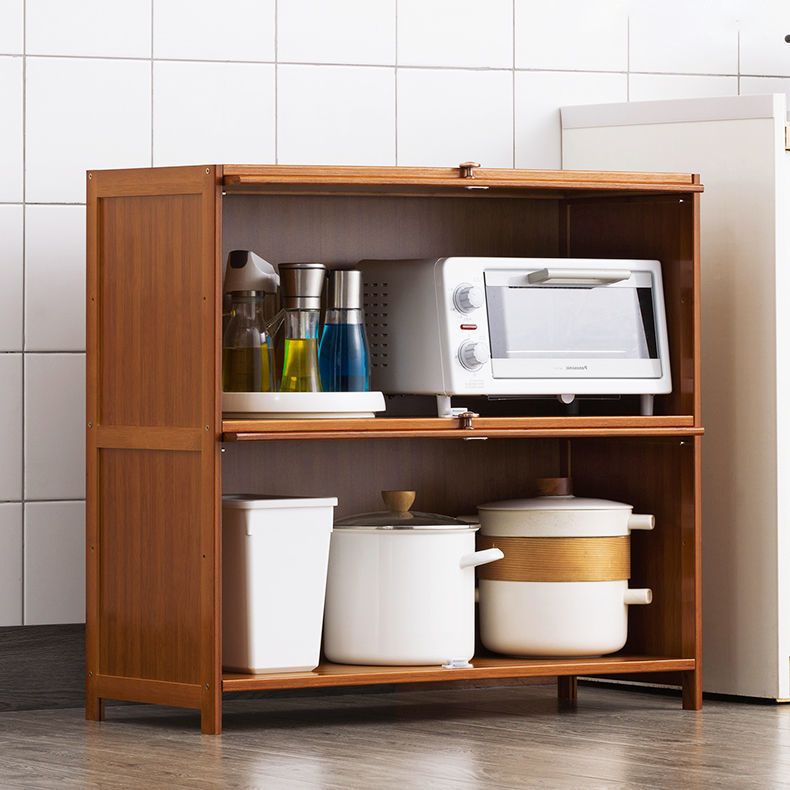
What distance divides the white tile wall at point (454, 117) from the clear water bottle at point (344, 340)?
43 cm

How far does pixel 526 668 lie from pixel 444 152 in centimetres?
103

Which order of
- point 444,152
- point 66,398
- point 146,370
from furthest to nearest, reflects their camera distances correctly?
point 444,152
point 66,398
point 146,370

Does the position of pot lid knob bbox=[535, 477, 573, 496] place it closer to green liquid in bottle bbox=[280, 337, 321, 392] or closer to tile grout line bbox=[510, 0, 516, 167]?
green liquid in bottle bbox=[280, 337, 321, 392]

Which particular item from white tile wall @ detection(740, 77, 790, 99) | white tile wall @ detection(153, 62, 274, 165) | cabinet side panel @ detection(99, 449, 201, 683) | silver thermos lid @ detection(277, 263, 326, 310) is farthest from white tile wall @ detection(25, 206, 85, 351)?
white tile wall @ detection(740, 77, 790, 99)

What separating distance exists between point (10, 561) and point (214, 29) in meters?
1.06

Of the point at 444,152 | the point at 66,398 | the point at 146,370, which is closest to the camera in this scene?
the point at 146,370

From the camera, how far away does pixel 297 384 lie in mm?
2455

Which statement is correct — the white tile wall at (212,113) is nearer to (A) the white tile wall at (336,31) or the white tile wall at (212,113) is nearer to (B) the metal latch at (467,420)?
(A) the white tile wall at (336,31)

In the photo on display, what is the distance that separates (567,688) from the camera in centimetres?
277

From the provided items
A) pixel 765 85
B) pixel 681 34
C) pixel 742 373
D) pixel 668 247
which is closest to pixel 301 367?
pixel 668 247

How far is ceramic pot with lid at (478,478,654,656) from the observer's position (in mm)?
2564

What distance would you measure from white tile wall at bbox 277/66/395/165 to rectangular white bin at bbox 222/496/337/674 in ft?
2.45

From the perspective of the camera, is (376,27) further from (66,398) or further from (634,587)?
(634,587)

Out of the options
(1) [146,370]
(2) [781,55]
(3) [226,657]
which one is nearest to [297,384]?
(1) [146,370]
